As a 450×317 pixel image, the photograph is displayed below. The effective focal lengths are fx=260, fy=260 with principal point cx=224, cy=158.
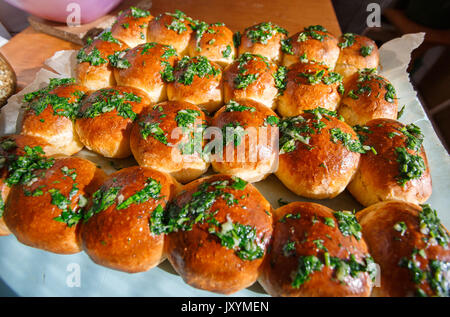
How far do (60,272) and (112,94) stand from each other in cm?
135

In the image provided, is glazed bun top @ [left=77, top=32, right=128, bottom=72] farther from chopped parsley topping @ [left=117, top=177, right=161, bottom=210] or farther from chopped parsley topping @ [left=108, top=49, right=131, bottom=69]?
chopped parsley topping @ [left=117, top=177, right=161, bottom=210]

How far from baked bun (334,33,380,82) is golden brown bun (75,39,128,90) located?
2.19m

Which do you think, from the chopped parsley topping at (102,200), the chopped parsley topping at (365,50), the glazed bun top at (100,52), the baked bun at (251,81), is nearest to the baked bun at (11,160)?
the chopped parsley topping at (102,200)

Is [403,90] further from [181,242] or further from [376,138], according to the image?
[181,242]

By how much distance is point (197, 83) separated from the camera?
2232 millimetres

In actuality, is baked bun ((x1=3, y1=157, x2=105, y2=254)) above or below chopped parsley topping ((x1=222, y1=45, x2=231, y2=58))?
below

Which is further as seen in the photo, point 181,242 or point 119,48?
point 119,48

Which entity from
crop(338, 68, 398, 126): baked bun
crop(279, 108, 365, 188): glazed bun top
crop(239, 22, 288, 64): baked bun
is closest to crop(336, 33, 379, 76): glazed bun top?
crop(338, 68, 398, 126): baked bun

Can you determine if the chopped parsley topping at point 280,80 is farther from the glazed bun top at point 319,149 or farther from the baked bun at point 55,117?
the baked bun at point 55,117

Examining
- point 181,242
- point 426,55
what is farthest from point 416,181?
point 426,55

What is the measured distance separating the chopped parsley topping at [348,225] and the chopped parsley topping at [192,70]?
59.9 inches

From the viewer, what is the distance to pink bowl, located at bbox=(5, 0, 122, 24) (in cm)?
288

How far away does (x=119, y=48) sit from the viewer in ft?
8.31

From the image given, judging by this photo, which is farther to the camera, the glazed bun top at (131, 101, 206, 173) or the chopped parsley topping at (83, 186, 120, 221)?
the glazed bun top at (131, 101, 206, 173)
